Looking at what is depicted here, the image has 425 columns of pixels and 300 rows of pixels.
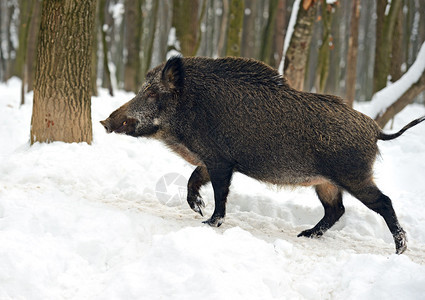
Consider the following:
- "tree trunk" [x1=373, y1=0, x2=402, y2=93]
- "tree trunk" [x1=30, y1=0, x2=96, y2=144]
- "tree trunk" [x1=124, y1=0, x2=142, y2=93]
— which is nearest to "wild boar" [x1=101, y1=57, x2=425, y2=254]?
"tree trunk" [x1=30, y1=0, x2=96, y2=144]

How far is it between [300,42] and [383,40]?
286cm

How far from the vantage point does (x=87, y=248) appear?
366 centimetres

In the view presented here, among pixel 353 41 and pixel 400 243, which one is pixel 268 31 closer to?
pixel 353 41

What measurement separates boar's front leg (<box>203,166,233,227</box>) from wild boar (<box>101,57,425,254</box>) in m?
0.01

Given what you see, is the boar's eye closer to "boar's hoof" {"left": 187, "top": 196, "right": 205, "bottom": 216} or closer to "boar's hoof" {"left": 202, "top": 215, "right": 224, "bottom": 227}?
"boar's hoof" {"left": 187, "top": 196, "right": 205, "bottom": 216}

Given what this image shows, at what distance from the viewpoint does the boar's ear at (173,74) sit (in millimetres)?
4848

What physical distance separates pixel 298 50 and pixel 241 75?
3.56m

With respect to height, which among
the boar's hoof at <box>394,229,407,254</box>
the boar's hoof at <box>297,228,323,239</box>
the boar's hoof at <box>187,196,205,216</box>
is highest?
the boar's hoof at <box>394,229,407,254</box>

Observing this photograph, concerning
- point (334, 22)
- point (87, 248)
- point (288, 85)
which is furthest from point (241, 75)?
point (334, 22)

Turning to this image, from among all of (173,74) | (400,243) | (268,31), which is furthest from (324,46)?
(400,243)

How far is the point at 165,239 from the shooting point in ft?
11.1

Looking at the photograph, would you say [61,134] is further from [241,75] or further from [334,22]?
[334,22]

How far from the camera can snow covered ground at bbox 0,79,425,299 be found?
3098mm

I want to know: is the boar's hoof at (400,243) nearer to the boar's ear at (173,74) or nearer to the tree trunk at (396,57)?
the boar's ear at (173,74)
